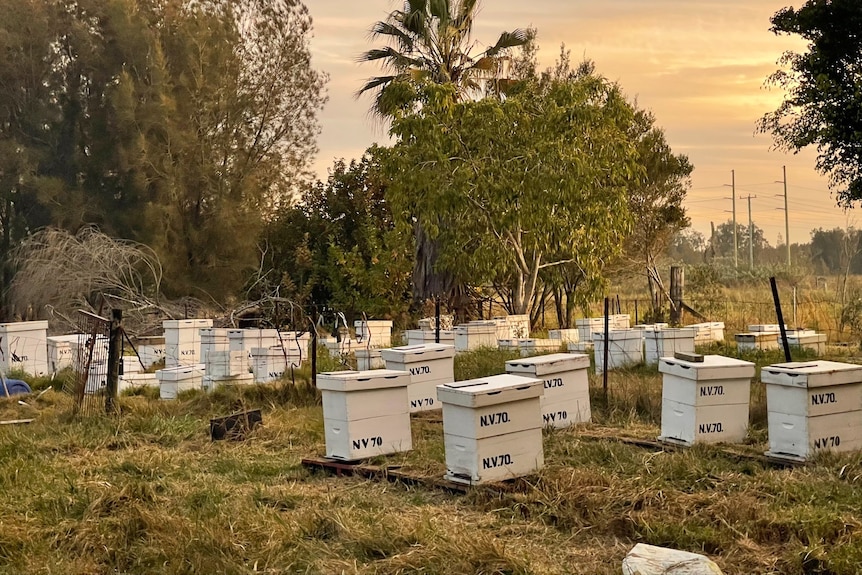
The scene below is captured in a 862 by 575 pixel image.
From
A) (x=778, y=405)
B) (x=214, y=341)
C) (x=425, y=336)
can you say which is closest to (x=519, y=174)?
(x=425, y=336)

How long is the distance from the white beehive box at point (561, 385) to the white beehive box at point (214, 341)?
220 inches

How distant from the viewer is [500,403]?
6.46 meters

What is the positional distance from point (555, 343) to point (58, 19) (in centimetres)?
2167

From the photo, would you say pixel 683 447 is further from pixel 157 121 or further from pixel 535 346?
pixel 157 121

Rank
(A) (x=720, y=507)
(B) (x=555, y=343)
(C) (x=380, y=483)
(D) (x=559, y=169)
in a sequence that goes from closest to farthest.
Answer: (A) (x=720, y=507) < (C) (x=380, y=483) < (B) (x=555, y=343) < (D) (x=559, y=169)

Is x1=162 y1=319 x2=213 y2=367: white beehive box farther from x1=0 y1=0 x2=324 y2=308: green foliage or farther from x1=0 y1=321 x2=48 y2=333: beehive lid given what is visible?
x1=0 y1=0 x2=324 y2=308: green foliage

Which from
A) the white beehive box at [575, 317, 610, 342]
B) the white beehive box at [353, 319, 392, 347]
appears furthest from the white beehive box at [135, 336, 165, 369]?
the white beehive box at [575, 317, 610, 342]

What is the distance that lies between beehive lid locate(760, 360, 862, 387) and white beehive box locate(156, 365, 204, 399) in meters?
7.38

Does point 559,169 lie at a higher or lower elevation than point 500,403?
higher

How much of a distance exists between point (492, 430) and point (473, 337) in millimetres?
7538

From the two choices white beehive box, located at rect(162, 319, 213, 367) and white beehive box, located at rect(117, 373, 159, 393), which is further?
white beehive box, located at rect(162, 319, 213, 367)

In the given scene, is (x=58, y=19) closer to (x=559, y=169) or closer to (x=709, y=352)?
(x=559, y=169)

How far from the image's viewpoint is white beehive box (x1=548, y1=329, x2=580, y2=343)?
14562 mm

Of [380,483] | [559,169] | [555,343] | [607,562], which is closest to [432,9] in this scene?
[559,169]
